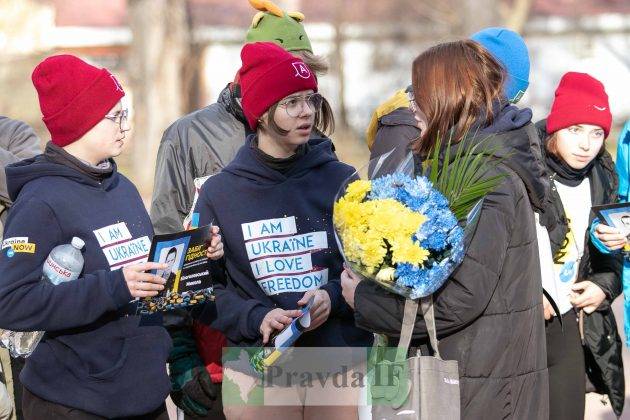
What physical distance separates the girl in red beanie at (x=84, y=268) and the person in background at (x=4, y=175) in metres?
0.78

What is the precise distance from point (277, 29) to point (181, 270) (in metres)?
1.55

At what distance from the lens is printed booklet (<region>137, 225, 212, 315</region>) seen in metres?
3.70

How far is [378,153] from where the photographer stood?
4.91 metres

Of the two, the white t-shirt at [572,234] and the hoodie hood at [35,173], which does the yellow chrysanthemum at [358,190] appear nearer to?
the hoodie hood at [35,173]

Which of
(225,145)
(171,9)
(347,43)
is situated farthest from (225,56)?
(225,145)

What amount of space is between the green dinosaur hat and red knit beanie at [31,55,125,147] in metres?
1.08

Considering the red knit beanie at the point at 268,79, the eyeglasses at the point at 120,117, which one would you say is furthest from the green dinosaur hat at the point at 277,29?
the eyeglasses at the point at 120,117

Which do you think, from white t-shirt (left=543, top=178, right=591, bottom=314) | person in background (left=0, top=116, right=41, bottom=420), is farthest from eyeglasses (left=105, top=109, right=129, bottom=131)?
white t-shirt (left=543, top=178, right=591, bottom=314)

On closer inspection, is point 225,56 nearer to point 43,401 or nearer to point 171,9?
point 171,9

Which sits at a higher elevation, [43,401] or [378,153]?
[378,153]

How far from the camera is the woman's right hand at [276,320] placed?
4.08 meters

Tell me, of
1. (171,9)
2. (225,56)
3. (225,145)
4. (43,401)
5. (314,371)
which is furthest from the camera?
(225,56)

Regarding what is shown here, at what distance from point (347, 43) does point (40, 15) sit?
1096 cm

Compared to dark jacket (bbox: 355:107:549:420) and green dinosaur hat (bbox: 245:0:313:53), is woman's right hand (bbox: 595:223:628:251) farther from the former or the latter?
green dinosaur hat (bbox: 245:0:313:53)
